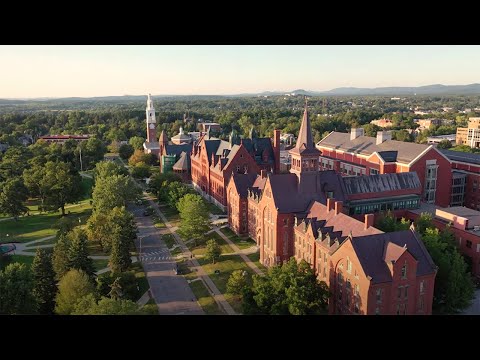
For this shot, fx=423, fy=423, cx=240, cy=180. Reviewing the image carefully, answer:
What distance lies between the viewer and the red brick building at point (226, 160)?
270 ft

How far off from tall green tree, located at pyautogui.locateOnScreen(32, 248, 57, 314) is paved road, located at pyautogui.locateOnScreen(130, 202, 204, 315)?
35.5ft

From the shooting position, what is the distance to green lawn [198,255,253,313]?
48.2 metres

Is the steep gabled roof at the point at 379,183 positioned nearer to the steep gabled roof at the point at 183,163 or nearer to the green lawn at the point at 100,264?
the green lawn at the point at 100,264

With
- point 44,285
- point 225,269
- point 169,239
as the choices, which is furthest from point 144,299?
point 169,239

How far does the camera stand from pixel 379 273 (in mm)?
37844

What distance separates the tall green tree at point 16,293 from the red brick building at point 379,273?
95.5ft

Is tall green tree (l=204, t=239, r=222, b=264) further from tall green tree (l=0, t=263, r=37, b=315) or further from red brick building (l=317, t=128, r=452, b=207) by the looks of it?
red brick building (l=317, t=128, r=452, b=207)

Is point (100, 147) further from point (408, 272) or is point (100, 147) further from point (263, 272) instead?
point (408, 272)

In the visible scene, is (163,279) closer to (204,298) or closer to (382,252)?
(204,298)

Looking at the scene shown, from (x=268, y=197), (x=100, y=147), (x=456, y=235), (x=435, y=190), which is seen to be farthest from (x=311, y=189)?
(x=100, y=147)

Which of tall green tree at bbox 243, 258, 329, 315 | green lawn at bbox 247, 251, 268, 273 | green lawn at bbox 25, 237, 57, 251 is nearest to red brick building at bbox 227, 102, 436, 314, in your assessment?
green lawn at bbox 247, 251, 268, 273

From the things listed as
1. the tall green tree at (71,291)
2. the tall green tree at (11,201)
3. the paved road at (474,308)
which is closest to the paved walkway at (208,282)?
the tall green tree at (71,291)

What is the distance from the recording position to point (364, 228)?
44.0 meters
